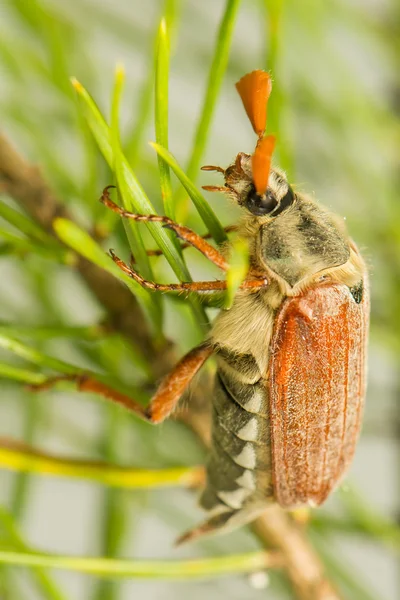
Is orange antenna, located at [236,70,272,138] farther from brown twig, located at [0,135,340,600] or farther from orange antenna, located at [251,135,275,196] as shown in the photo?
brown twig, located at [0,135,340,600]

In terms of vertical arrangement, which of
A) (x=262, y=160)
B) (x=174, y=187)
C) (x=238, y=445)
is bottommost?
(x=238, y=445)

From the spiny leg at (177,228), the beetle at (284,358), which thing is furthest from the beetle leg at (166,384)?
the spiny leg at (177,228)

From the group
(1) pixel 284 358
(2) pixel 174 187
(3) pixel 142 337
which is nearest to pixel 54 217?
(3) pixel 142 337

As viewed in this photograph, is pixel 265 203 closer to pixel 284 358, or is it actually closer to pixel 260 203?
pixel 260 203

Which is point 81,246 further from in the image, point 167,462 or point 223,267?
point 167,462

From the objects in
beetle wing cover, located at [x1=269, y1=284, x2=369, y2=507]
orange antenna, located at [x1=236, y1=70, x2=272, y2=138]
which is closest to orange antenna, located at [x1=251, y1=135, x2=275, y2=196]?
orange antenna, located at [x1=236, y1=70, x2=272, y2=138]

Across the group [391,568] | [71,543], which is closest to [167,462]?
[71,543]
